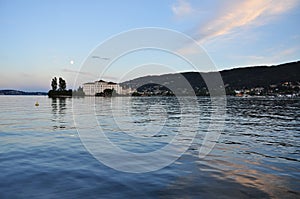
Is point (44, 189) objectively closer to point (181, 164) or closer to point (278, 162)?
point (181, 164)

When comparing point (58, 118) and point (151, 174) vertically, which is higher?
point (151, 174)

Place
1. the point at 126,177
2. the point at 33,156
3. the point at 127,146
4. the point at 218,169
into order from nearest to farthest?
1. the point at 126,177
2. the point at 218,169
3. the point at 33,156
4. the point at 127,146

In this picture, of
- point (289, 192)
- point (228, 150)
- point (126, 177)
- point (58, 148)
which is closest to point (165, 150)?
point (228, 150)

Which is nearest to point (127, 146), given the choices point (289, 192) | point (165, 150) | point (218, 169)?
point (165, 150)

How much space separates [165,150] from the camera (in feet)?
48.9

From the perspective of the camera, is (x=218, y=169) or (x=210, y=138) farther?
(x=210, y=138)

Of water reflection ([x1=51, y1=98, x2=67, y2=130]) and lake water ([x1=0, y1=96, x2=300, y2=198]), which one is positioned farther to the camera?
water reflection ([x1=51, y1=98, x2=67, y2=130])

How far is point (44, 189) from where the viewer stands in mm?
8359

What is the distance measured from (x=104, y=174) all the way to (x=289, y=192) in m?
6.94

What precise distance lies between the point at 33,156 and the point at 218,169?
9596 millimetres

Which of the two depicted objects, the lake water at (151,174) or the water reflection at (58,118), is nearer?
the lake water at (151,174)

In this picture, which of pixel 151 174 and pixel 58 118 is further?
pixel 58 118

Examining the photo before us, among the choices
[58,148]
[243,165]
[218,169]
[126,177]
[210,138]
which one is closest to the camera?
[126,177]

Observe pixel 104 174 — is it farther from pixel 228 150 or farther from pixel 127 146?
pixel 228 150
